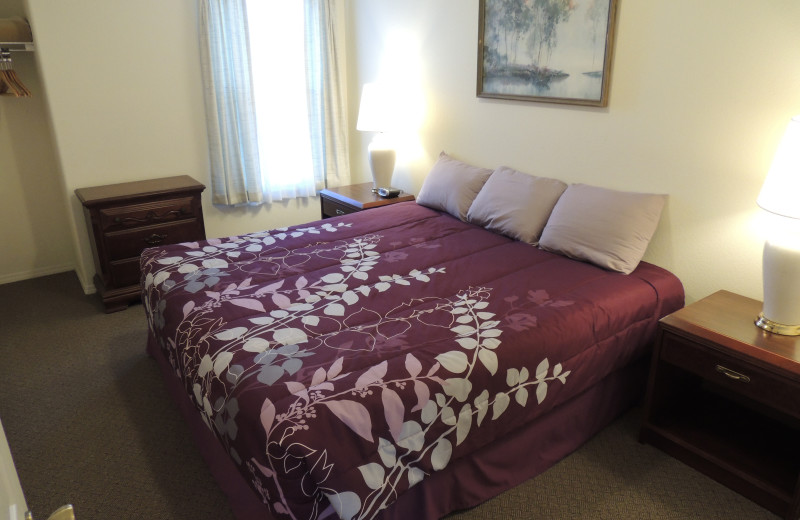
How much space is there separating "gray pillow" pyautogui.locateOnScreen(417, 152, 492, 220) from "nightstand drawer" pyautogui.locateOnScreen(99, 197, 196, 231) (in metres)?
1.55

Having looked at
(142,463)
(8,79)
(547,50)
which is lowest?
(142,463)

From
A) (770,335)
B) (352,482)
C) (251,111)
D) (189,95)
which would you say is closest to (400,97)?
(251,111)

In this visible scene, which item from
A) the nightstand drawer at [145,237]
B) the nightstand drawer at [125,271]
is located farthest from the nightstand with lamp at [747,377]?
the nightstand drawer at [125,271]

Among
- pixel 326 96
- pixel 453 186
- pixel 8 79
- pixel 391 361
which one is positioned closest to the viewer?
pixel 391 361

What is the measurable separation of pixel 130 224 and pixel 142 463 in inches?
68.5

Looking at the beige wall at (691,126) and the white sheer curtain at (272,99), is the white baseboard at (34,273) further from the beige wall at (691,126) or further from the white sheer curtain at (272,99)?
the beige wall at (691,126)

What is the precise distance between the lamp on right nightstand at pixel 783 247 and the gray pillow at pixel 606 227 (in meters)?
0.55

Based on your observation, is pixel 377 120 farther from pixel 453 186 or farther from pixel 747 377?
pixel 747 377

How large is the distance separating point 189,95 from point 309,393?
9.91ft

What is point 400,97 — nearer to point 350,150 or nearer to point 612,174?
point 350,150

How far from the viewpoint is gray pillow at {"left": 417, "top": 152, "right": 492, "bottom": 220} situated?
10.6 feet

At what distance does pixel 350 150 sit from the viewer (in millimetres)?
4660

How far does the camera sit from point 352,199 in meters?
3.75

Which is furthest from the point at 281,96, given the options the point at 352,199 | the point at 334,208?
the point at 352,199
